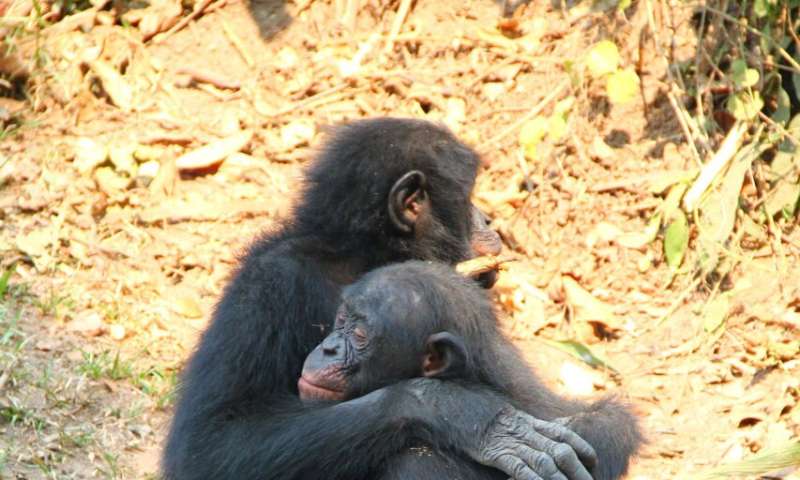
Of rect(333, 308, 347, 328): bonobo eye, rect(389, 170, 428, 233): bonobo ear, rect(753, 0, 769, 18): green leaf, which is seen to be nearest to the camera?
rect(333, 308, 347, 328): bonobo eye

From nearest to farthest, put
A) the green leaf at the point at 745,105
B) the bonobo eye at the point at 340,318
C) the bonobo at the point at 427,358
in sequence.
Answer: the bonobo at the point at 427,358, the bonobo eye at the point at 340,318, the green leaf at the point at 745,105

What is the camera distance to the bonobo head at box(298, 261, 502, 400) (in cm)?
566

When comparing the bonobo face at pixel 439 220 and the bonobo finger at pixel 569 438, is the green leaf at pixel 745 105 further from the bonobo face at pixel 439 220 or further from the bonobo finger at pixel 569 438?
the bonobo finger at pixel 569 438

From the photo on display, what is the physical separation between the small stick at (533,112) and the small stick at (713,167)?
1.44 metres

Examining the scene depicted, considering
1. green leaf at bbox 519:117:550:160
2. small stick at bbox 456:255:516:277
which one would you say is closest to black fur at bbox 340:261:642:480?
small stick at bbox 456:255:516:277

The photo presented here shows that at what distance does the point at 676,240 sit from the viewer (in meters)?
9.30

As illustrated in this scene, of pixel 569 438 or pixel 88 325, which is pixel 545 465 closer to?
pixel 569 438

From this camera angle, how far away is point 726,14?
9.68 meters

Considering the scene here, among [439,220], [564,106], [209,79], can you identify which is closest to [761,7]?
[564,106]

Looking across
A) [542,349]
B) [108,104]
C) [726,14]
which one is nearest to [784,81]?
[726,14]

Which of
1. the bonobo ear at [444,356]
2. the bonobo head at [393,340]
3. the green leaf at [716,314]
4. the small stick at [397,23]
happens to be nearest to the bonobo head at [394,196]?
the bonobo head at [393,340]

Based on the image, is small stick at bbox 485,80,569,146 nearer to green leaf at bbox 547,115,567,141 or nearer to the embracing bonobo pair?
green leaf at bbox 547,115,567,141

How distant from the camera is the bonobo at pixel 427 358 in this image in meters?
5.52

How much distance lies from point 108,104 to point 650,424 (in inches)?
200
